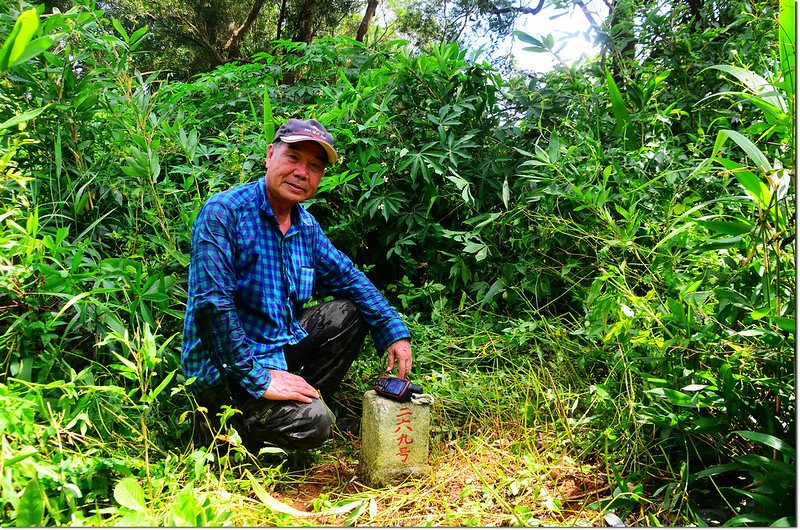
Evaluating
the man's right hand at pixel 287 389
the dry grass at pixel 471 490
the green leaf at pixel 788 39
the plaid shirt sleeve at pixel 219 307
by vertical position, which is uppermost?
the green leaf at pixel 788 39

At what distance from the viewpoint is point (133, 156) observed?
7.57 feet

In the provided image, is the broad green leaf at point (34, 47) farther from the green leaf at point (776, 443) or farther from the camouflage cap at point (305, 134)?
the green leaf at point (776, 443)

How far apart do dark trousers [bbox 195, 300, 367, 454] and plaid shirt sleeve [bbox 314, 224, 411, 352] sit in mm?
44

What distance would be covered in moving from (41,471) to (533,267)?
200 centimetres

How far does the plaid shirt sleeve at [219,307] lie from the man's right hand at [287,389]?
0.08 ft

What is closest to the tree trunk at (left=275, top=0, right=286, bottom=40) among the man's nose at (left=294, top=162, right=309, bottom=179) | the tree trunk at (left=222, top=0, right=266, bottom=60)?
the tree trunk at (left=222, top=0, right=266, bottom=60)

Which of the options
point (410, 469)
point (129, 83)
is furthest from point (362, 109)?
point (410, 469)

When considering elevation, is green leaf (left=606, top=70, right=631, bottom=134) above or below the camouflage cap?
above

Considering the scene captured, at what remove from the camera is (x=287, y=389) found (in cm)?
179

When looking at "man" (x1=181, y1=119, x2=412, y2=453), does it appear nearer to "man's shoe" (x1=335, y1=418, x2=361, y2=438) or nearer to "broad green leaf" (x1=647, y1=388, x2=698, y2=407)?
"man's shoe" (x1=335, y1=418, x2=361, y2=438)

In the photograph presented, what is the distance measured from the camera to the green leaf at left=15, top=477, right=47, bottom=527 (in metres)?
1.13

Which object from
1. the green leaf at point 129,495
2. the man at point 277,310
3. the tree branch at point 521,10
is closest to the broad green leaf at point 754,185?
the man at point 277,310

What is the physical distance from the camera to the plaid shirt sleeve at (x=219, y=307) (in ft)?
5.68

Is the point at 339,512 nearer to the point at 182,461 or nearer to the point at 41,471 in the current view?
→ the point at 182,461
